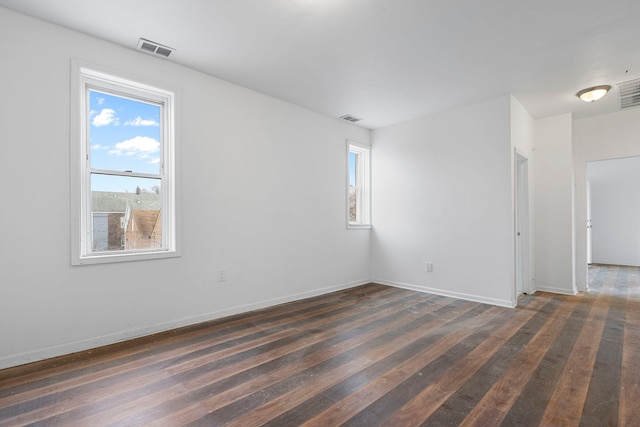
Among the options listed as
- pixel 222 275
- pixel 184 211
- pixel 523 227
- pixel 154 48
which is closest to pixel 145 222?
pixel 184 211

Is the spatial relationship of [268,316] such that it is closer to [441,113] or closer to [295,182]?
[295,182]

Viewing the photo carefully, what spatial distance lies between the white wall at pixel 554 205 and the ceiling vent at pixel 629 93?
0.64 meters

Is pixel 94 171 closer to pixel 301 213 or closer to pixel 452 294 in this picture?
pixel 301 213

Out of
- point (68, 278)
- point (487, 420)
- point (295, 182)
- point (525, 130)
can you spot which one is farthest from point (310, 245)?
point (525, 130)

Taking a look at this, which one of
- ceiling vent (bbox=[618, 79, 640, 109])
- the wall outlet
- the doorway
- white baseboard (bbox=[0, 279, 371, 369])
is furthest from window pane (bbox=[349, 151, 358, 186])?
ceiling vent (bbox=[618, 79, 640, 109])

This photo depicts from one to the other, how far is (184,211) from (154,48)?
63.2 inches

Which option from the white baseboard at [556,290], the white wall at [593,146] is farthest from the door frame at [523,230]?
the white wall at [593,146]

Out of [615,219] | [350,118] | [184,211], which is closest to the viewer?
[184,211]

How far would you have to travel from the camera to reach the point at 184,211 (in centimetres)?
333

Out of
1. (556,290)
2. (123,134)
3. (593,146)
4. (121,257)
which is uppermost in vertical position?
(593,146)

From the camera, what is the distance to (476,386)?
215 cm

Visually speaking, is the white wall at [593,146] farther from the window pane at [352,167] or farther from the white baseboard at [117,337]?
the white baseboard at [117,337]

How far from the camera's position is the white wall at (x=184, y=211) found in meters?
2.45

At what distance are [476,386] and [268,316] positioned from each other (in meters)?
2.29
